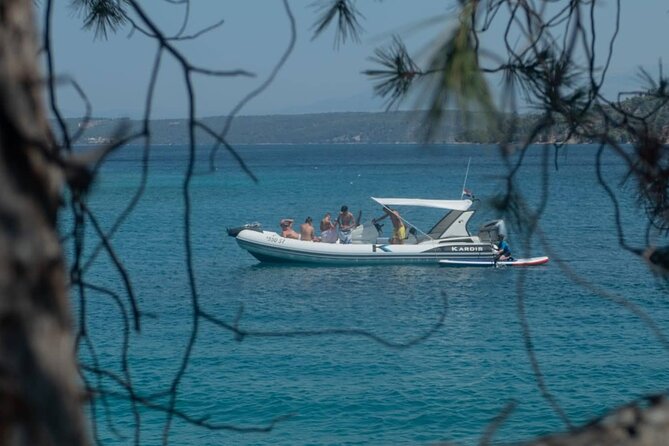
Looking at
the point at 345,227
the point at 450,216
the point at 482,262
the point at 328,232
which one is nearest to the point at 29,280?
the point at 482,262

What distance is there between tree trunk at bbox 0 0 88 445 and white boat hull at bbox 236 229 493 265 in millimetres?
28052

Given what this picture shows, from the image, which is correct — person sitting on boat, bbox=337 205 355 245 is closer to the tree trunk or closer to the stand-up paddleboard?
the stand-up paddleboard

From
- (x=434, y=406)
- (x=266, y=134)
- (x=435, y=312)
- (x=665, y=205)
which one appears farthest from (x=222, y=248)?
(x=266, y=134)

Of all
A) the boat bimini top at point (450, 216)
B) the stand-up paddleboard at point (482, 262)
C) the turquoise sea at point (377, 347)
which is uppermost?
the boat bimini top at point (450, 216)

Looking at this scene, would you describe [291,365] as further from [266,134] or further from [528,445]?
[266,134]

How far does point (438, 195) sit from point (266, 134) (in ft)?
295

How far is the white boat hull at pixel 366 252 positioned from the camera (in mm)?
29109

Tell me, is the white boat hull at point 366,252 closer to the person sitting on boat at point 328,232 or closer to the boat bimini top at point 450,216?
the boat bimini top at point 450,216

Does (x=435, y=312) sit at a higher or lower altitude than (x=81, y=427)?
lower

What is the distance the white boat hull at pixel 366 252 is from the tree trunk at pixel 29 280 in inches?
1104

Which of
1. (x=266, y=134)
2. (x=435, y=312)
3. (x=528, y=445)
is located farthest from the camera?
(x=266, y=134)

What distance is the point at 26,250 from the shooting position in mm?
932

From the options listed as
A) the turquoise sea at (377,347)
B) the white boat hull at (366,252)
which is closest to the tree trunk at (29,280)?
the turquoise sea at (377,347)

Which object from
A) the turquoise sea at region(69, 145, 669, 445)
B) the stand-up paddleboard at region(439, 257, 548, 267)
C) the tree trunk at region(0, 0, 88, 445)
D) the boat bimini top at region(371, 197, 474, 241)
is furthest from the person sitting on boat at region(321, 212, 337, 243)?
the tree trunk at region(0, 0, 88, 445)
